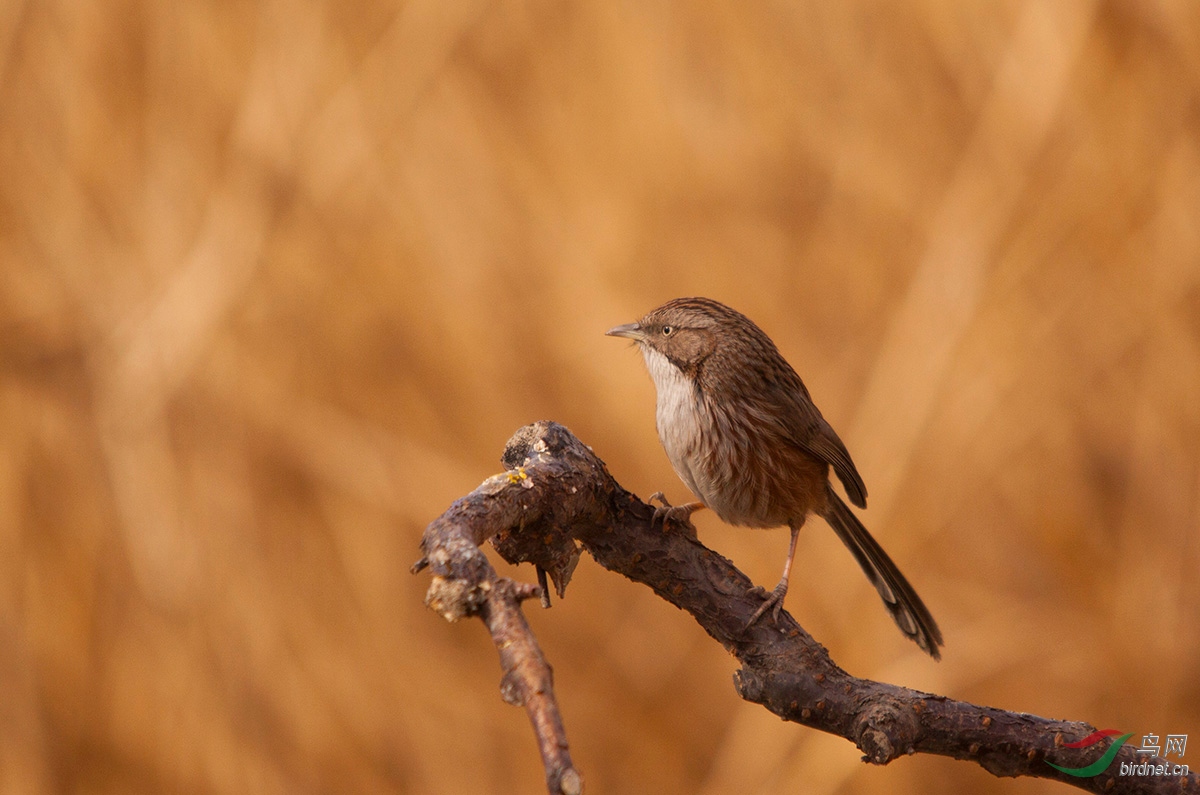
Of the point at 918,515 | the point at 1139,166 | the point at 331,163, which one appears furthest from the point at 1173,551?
the point at 331,163

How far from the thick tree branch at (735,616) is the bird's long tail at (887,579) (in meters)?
1.21

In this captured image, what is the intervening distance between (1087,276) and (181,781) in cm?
496

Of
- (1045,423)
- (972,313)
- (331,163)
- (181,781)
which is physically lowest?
(181,781)

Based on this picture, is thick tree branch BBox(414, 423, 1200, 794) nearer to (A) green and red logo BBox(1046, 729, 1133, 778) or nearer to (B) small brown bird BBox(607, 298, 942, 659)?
(A) green and red logo BBox(1046, 729, 1133, 778)

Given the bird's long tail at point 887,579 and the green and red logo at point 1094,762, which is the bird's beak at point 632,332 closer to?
the bird's long tail at point 887,579

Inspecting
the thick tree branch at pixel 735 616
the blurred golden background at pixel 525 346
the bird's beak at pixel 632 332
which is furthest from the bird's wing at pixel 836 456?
the blurred golden background at pixel 525 346

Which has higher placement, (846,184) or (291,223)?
(846,184)

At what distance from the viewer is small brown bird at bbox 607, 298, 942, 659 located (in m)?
2.64

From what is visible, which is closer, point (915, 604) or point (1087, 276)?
point (915, 604)

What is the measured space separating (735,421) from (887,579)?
803 mm

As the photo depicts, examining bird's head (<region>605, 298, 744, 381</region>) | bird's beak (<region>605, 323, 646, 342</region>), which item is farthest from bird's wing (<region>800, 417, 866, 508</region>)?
bird's beak (<region>605, 323, 646, 342</region>)

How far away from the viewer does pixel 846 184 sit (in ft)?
14.5

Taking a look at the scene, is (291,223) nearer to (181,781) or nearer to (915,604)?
(181,781)

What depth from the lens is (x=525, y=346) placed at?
4434 millimetres
